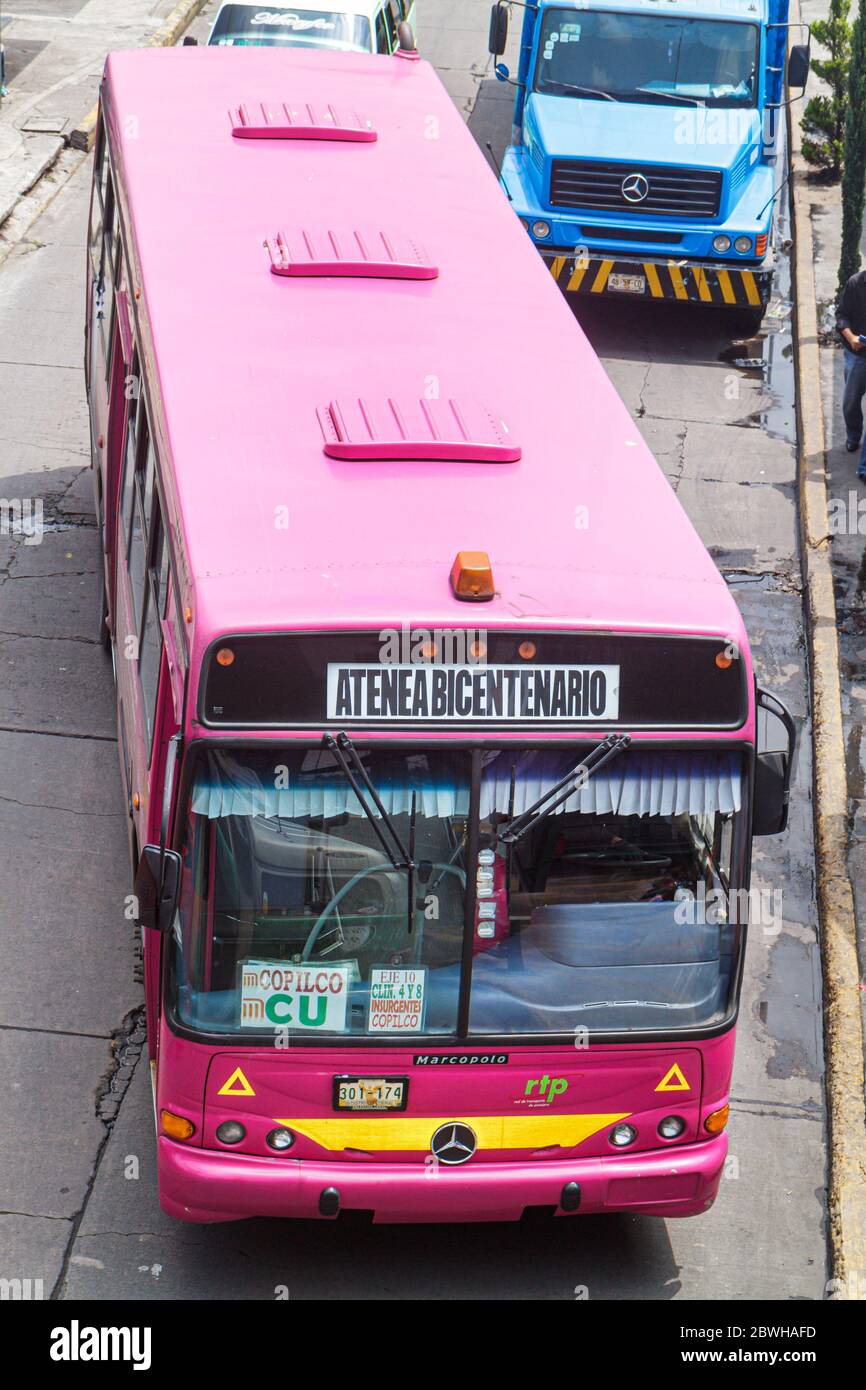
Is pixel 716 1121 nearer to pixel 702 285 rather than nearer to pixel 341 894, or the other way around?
pixel 341 894

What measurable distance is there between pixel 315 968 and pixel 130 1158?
6.37 ft

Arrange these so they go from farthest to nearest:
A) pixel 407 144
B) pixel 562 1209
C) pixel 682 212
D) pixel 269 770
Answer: pixel 682 212 → pixel 407 144 → pixel 562 1209 → pixel 269 770

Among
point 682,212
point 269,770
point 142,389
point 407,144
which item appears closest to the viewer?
point 269,770

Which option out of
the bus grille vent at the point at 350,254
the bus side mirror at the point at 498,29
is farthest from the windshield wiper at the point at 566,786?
the bus side mirror at the point at 498,29

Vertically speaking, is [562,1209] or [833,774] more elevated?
[562,1209]

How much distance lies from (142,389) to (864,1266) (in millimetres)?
4968

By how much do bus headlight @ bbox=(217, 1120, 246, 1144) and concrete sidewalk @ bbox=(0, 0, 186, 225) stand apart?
13.6 m

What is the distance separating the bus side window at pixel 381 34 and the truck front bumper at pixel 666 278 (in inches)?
174

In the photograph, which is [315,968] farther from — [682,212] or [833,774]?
[682,212]

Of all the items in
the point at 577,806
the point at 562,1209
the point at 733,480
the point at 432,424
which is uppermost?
the point at 432,424

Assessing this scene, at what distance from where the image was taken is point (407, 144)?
32.7ft

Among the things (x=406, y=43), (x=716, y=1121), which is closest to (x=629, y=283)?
(x=406, y=43)

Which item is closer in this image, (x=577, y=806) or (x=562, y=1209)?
(x=577, y=806)
